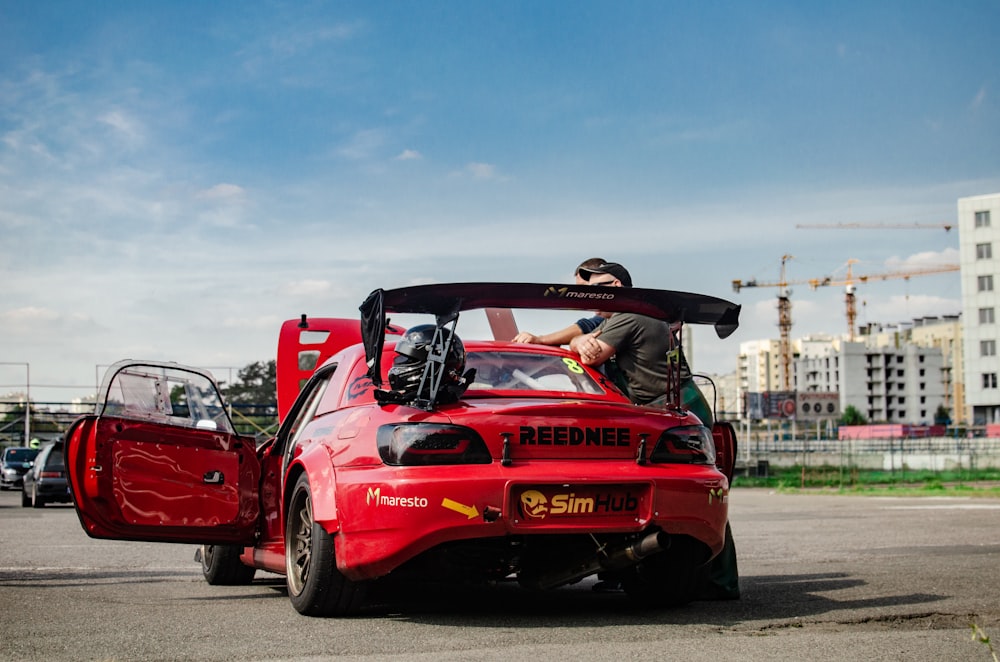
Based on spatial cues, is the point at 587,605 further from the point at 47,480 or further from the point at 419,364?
the point at 47,480

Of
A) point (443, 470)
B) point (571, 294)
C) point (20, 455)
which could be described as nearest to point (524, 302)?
point (571, 294)

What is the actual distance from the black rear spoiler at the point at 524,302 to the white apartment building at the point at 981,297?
9392cm

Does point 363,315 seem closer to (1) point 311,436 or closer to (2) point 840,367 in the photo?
(1) point 311,436

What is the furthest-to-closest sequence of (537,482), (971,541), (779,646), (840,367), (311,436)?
(840,367) < (971,541) < (311,436) < (537,482) < (779,646)

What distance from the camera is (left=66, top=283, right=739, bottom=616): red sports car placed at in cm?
552

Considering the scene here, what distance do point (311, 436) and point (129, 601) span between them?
1518 mm

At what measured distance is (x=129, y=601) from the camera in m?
7.00

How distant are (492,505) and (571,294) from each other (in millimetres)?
1401

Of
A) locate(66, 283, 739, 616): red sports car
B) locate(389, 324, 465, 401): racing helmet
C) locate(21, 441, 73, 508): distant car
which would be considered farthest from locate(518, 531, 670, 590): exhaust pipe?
locate(21, 441, 73, 508): distant car

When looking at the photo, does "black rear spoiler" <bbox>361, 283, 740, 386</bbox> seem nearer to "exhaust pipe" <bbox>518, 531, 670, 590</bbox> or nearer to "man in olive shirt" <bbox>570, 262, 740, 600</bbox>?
"man in olive shirt" <bbox>570, 262, 740, 600</bbox>

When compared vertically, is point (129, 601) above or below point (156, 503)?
below

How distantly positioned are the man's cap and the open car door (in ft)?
7.54

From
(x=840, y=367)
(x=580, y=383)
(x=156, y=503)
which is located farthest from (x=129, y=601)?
(x=840, y=367)

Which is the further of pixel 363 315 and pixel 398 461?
pixel 363 315
